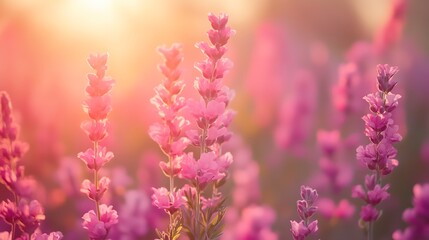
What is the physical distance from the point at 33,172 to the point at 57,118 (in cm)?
37

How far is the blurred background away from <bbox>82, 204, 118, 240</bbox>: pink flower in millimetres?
519

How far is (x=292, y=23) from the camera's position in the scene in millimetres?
8289

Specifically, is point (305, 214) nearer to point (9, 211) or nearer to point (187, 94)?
point (9, 211)

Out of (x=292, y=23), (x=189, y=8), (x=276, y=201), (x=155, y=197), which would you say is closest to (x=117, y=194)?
(x=155, y=197)

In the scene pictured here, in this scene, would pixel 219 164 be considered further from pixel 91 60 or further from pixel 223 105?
pixel 91 60

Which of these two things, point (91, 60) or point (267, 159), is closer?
point (91, 60)

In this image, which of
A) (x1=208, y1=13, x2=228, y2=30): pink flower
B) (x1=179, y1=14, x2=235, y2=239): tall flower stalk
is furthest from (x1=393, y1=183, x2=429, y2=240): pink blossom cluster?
(x1=208, y1=13, x2=228, y2=30): pink flower

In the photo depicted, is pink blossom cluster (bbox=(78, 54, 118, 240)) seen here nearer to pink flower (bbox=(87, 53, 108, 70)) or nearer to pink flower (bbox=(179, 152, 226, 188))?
pink flower (bbox=(87, 53, 108, 70))

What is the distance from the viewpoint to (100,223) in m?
1.57

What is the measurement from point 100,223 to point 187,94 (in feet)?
9.93

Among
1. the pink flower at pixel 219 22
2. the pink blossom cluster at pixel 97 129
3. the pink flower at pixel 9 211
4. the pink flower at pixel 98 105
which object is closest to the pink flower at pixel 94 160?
the pink blossom cluster at pixel 97 129

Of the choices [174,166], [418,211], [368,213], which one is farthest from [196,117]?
[418,211]

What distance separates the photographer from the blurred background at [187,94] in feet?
10.1

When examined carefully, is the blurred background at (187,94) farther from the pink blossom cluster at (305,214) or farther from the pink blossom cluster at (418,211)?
the pink blossom cluster at (305,214)
